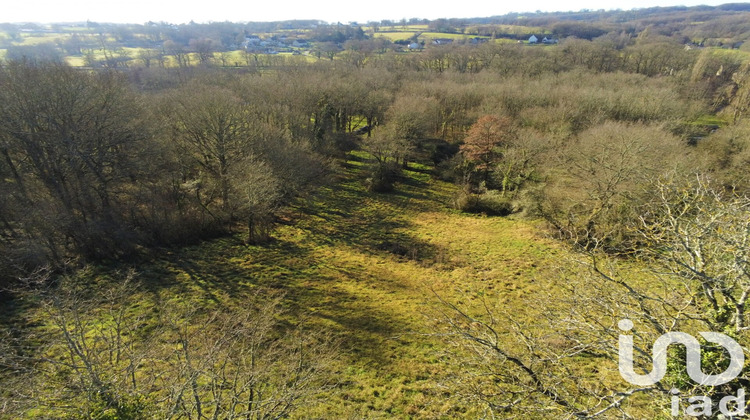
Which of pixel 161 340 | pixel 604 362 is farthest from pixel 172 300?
pixel 604 362

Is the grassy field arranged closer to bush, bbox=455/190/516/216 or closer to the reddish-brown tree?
bush, bbox=455/190/516/216

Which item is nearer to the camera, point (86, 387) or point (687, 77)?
point (86, 387)

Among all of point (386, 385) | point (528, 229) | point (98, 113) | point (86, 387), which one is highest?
point (98, 113)

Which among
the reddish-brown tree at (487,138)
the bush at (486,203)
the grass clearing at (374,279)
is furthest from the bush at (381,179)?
the reddish-brown tree at (487,138)

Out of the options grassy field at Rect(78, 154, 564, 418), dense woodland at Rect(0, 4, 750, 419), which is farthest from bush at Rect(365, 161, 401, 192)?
grassy field at Rect(78, 154, 564, 418)

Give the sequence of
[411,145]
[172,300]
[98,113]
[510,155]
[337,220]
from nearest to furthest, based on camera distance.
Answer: [172,300], [98,113], [337,220], [510,155], [411,145]

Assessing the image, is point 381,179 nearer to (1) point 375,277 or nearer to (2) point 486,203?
(2) point 486,203

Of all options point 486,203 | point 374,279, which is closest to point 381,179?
point 486,203

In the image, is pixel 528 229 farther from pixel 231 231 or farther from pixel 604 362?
pixel 231 231
